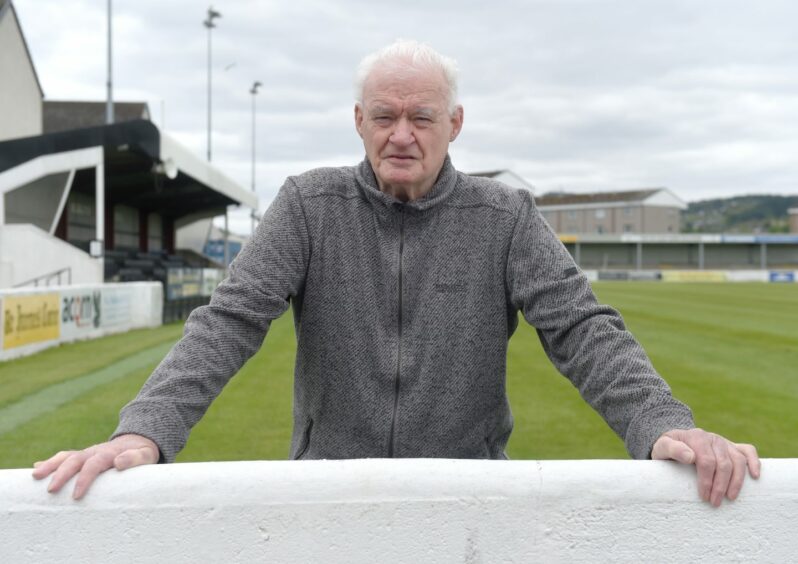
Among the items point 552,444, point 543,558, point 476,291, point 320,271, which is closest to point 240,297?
point 320,271

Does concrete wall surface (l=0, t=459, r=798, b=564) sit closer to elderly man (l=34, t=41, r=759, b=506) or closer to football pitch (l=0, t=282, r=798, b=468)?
elderly man (l=34, t=41, r=759, b=506)

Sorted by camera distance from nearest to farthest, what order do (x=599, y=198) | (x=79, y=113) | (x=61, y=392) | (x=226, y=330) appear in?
(x=226, y=330) < (x=61, y=392) < (x=79, y=113) < (x=599, y=198)

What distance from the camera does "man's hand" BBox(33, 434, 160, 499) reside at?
1.58 m

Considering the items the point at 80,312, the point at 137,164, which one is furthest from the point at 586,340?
the point at 137,164

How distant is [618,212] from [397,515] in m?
101

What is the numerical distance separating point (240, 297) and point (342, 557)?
31.9 inches

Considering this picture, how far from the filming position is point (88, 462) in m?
1.62

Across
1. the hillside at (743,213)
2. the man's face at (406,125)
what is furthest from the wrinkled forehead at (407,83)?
the hillside at (743,213)

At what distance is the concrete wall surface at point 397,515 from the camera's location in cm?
157

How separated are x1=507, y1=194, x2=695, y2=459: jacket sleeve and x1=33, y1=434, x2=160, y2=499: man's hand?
1.07m

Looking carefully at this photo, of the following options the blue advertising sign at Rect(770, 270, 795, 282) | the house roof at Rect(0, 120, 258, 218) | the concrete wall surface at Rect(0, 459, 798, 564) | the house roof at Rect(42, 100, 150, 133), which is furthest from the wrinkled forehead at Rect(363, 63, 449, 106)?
the blue advertising sign at Rect(770, 270, 795, 282)

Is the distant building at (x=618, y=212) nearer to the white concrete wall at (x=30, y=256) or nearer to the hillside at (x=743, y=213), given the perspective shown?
the hillside at (x=743, y=213)

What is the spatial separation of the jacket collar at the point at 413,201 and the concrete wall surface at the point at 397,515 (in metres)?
0.89

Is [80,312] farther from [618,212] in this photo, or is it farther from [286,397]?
[618,212]
